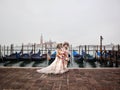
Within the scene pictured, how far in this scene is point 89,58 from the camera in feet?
38.8

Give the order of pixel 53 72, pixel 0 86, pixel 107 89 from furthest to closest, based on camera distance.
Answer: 1. pixel 53 72
2. pixel 0 86
3. pixel 107 89

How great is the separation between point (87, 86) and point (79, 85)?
202 millimetres

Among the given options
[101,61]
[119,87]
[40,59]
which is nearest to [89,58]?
[101,61]

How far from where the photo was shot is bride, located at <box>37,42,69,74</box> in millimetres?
4801

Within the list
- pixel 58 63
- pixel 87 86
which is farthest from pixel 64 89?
pixel 58 63

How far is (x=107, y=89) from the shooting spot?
2979 mm

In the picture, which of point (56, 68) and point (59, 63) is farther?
point (59, 63)

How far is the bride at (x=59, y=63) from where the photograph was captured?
4801 mm

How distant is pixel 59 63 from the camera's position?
16.2ft

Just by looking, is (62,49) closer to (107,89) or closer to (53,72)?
(53,72)

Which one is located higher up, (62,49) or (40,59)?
(62,49)

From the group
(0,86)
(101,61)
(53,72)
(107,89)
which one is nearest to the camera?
(107,89)

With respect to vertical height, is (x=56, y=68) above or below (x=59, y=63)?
below

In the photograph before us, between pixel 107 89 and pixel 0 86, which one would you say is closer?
pixel 107 89
